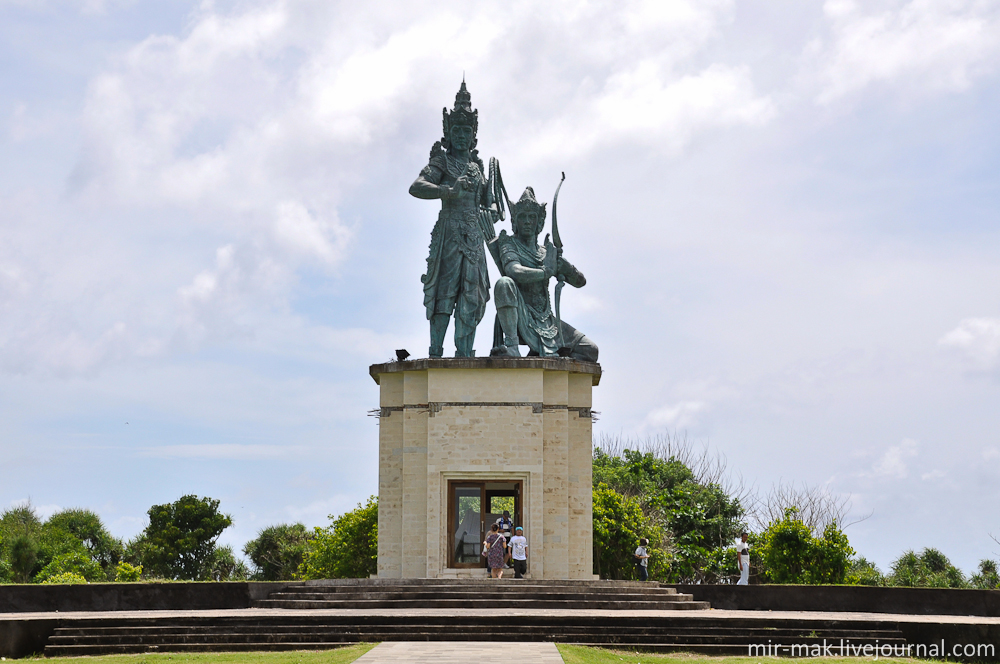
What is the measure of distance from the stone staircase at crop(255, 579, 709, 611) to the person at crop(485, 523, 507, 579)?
50.2 inches

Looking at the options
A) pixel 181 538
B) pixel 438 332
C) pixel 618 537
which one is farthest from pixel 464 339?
pixel 181 538

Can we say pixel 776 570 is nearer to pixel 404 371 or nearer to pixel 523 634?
pixel 404 371

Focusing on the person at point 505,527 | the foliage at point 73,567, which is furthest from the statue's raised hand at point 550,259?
the foliage at point 73,567

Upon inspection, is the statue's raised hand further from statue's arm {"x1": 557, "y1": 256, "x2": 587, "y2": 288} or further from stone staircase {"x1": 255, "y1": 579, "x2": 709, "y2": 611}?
stone staircase {"x1": 255, "y1": 579, "x2": 709, "y2": 611}

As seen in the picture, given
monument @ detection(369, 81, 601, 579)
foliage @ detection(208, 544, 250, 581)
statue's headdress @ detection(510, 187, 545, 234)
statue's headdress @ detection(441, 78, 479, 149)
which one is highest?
statue's headdress @ detection(441, 78, 479, 149)

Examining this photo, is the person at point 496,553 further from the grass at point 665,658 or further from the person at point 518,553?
the grass at point 665,658

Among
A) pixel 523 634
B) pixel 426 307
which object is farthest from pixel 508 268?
pixel 523 634

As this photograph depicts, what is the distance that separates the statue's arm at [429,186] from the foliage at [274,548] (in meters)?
27.2

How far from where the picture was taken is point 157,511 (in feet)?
164

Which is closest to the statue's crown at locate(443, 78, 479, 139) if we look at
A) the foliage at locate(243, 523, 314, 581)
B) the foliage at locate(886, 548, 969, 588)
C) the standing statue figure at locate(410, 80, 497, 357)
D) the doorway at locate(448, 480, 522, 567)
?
the standing statue figure at locate(410, 80, 497, 357)

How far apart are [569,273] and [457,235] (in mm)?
3232

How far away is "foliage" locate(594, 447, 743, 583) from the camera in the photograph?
1496 inches

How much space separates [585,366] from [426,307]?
4.45m

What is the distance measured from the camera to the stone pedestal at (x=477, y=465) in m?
24.4
